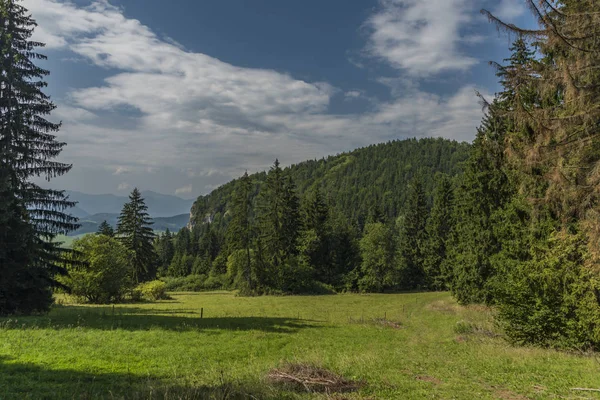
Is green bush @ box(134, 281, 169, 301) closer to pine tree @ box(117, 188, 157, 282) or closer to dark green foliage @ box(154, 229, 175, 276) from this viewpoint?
pine tree @ box(117, 188, 157, 282)

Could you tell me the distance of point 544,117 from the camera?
36.5 ft

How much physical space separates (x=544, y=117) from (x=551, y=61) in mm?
3195

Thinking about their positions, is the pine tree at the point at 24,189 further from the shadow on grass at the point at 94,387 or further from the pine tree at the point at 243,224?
the pine tree at the point at 243,224

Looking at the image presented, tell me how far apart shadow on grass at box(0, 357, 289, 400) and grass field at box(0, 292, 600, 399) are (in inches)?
1.0

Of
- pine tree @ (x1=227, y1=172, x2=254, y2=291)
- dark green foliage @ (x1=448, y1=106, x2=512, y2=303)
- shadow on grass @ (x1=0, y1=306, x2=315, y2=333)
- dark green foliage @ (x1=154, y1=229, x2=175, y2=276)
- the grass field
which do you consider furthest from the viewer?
dark green foliage @ (x1=154, y1=229, x2=175, y2=276)

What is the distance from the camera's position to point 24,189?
70.3ft

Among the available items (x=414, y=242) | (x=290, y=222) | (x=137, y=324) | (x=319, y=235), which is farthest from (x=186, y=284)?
(x=137, y=324)

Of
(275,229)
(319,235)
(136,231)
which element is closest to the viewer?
(136,231)

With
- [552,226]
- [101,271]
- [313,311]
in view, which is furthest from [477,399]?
[101,271]

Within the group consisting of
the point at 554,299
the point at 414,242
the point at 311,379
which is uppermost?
the point at 414,242

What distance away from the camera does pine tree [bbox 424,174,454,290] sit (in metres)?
54.5

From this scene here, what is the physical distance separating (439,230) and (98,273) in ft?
156

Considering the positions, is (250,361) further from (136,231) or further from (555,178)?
(136,231)

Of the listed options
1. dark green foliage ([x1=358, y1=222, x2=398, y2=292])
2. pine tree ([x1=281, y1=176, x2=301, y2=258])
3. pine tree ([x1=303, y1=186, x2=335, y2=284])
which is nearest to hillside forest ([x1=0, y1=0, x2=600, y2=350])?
pine tree ([x1=281, y1=176, x2=301, y2=258])
